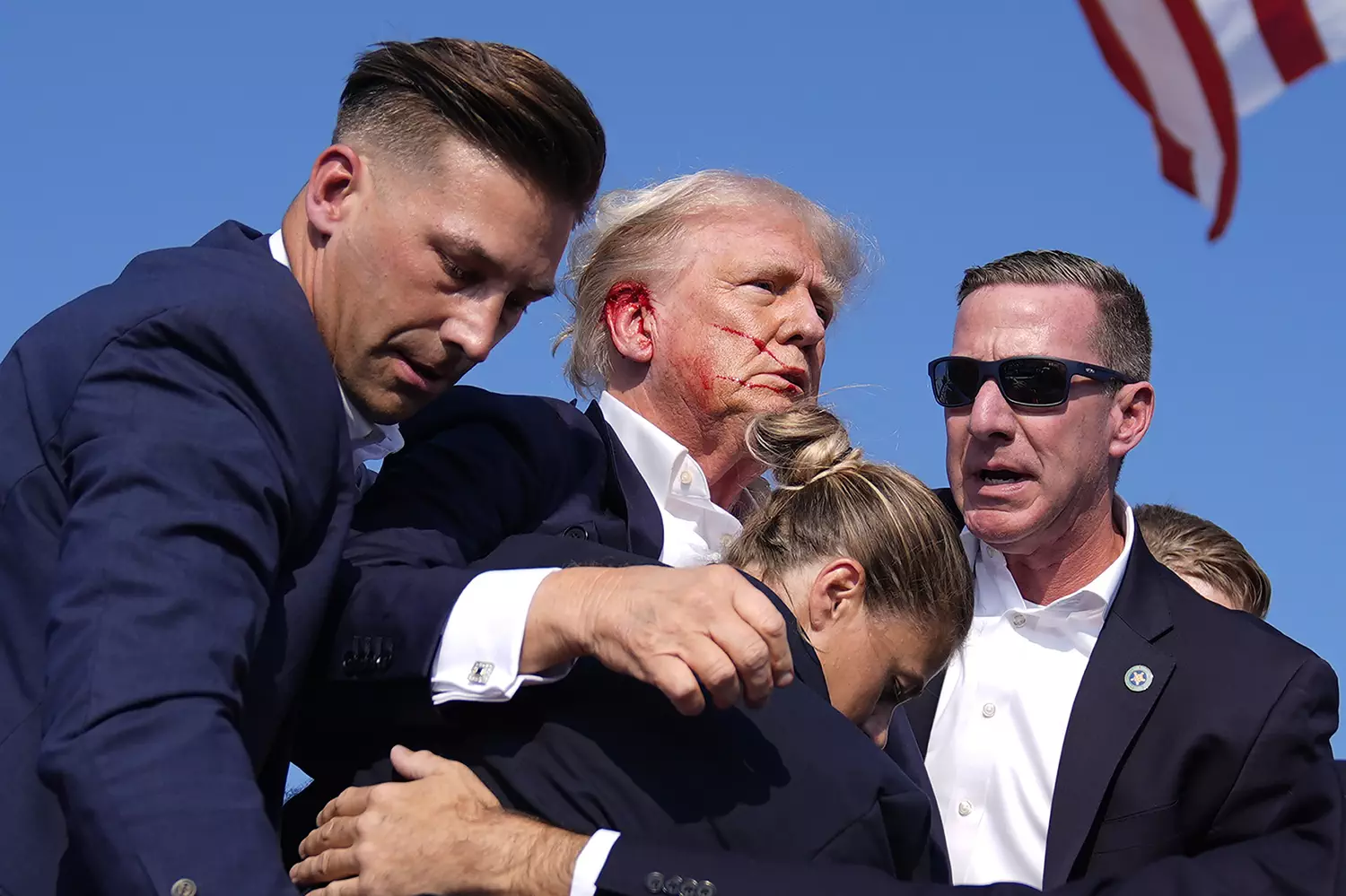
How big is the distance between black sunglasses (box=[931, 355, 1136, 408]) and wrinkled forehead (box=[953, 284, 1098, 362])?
0.04 metres

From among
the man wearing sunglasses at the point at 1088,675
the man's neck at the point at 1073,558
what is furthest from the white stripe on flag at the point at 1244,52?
the man's neck at the point at 1073,558

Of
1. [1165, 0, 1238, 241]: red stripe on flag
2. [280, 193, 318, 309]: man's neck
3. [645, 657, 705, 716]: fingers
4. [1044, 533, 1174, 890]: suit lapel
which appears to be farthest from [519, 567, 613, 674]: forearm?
[1044, 533, 1174, 890]: suit lapel

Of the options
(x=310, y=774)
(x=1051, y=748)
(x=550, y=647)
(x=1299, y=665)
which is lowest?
(x=1051, y=748)

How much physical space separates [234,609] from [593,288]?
2.83 meters

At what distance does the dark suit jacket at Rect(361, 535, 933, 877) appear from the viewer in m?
2.94

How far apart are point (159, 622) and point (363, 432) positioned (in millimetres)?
1020

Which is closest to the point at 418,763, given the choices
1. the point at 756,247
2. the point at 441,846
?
the point at 441,846

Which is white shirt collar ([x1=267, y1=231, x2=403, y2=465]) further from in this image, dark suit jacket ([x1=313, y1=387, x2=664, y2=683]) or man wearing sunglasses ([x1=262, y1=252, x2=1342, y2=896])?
man wearing sunglasses ([x1=262, y1=252, x2=1342, y2=896])

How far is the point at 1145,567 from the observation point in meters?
5.35

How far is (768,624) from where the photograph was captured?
9.33ft

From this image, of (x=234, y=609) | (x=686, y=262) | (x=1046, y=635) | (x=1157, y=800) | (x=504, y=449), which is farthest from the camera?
(x=1046, y=635)

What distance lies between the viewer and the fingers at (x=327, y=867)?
2996 mm

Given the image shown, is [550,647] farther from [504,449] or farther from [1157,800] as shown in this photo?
[1157,800]

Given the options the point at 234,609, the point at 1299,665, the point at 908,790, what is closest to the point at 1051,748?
the point at 1299,665
